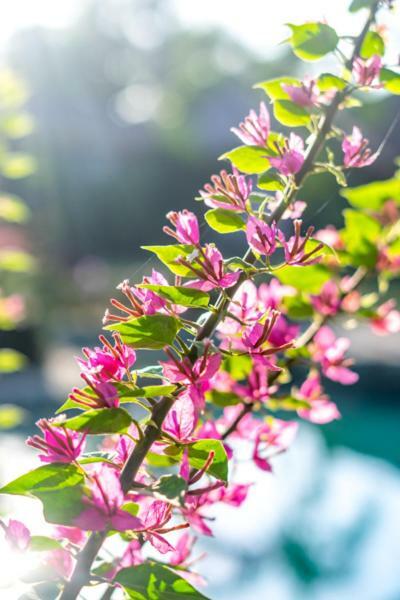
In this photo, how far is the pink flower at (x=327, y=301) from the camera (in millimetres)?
718

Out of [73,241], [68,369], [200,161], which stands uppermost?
[200,161]

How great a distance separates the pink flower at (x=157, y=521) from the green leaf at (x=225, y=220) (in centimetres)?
16

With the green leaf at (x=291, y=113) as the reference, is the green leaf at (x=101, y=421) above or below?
below

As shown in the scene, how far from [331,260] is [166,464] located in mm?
336

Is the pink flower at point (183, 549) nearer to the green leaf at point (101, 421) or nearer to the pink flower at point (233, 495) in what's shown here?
the pink flower at point (233, 495)

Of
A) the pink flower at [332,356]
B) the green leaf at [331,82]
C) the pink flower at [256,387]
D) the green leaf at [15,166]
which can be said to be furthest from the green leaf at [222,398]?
the green leaf at [15,166]

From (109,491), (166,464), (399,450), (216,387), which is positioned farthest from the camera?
(399,450)

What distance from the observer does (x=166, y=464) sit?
0.46 meters

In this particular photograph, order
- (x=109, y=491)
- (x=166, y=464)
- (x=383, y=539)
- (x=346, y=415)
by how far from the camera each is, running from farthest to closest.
Result: (x=346, y=415) < (x=383, y=539) < (x=166, y=464) < (x=109, y=491)

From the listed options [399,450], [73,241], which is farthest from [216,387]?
[73,241]

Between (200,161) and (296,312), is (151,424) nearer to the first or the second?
(296,312)

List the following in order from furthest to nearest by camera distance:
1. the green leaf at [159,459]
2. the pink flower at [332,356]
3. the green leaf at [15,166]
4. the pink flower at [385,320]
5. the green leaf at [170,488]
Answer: the green leaf at [15,166], the pink flower at [385,320], the pink flower at [332,356], the green leaf at [159,459], the green leaf at [170,488]

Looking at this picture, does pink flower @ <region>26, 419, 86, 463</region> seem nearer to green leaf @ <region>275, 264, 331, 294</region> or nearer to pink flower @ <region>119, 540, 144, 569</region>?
pink flower @ <region>119, 540, 144, 569</region>

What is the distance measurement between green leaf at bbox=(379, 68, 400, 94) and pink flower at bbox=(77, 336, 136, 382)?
0.80ft
